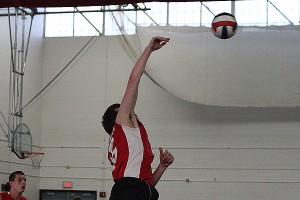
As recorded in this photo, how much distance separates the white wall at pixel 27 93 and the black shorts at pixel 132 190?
11074 mm

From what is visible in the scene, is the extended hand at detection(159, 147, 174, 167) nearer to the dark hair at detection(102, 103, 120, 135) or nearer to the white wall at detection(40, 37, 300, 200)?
the dark hair at detection(102, 103, 120, 135)

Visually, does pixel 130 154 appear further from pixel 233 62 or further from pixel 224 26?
pixel 233 62

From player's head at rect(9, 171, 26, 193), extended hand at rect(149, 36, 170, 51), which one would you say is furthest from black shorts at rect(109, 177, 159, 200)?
player's head at rect(9, 171, 26, 193)

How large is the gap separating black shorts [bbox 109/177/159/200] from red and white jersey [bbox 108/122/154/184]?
39mm

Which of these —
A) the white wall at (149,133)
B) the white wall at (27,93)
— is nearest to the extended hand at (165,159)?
the white wall at (27,93)

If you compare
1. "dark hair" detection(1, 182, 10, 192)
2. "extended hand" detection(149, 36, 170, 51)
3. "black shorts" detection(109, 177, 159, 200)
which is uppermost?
"extended hand" detection(149, 36, 170, 51)

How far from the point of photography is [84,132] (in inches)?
649

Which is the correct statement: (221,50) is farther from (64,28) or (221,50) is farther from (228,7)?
(64,28)

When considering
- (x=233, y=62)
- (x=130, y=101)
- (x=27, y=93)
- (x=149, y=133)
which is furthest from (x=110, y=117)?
(x=27, y=93)

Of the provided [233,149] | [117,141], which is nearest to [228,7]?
[233,149]

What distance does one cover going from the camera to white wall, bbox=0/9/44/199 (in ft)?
47.9

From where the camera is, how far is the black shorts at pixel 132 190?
360cm

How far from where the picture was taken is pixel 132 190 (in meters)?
3.62

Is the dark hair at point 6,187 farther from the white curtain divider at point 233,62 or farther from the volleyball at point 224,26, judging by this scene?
the volleyball at point 224,26
